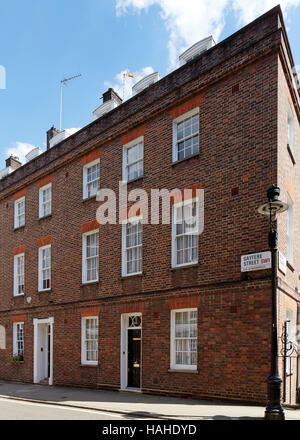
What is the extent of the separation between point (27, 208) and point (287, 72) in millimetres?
13995

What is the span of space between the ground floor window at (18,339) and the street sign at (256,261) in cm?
1310

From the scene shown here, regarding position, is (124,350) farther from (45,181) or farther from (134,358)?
(45,181)

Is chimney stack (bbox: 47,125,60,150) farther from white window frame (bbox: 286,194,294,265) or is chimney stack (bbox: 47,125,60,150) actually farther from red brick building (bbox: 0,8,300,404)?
white window frame (bbox: 286,194,294,265)

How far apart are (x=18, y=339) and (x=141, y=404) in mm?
11002

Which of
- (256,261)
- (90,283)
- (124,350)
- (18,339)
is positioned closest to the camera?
(256,261)

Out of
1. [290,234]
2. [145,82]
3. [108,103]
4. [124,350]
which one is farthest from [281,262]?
[108,103]

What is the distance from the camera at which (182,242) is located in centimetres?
1389

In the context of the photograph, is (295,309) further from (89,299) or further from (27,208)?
(27,208)

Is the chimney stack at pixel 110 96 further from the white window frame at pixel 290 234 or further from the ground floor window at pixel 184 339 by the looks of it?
the ground floor window at pixel 184 339

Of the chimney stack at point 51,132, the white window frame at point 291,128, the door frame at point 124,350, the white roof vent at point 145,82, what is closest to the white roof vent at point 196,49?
the white roof vent at point 145,82

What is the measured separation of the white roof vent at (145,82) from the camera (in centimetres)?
1643

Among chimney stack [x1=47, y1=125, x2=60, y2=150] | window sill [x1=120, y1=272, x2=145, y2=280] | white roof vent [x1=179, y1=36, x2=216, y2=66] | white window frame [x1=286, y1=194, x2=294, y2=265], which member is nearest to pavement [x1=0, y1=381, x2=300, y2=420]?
window sill [x1=120, y1=272, x2=145, y2=280]
